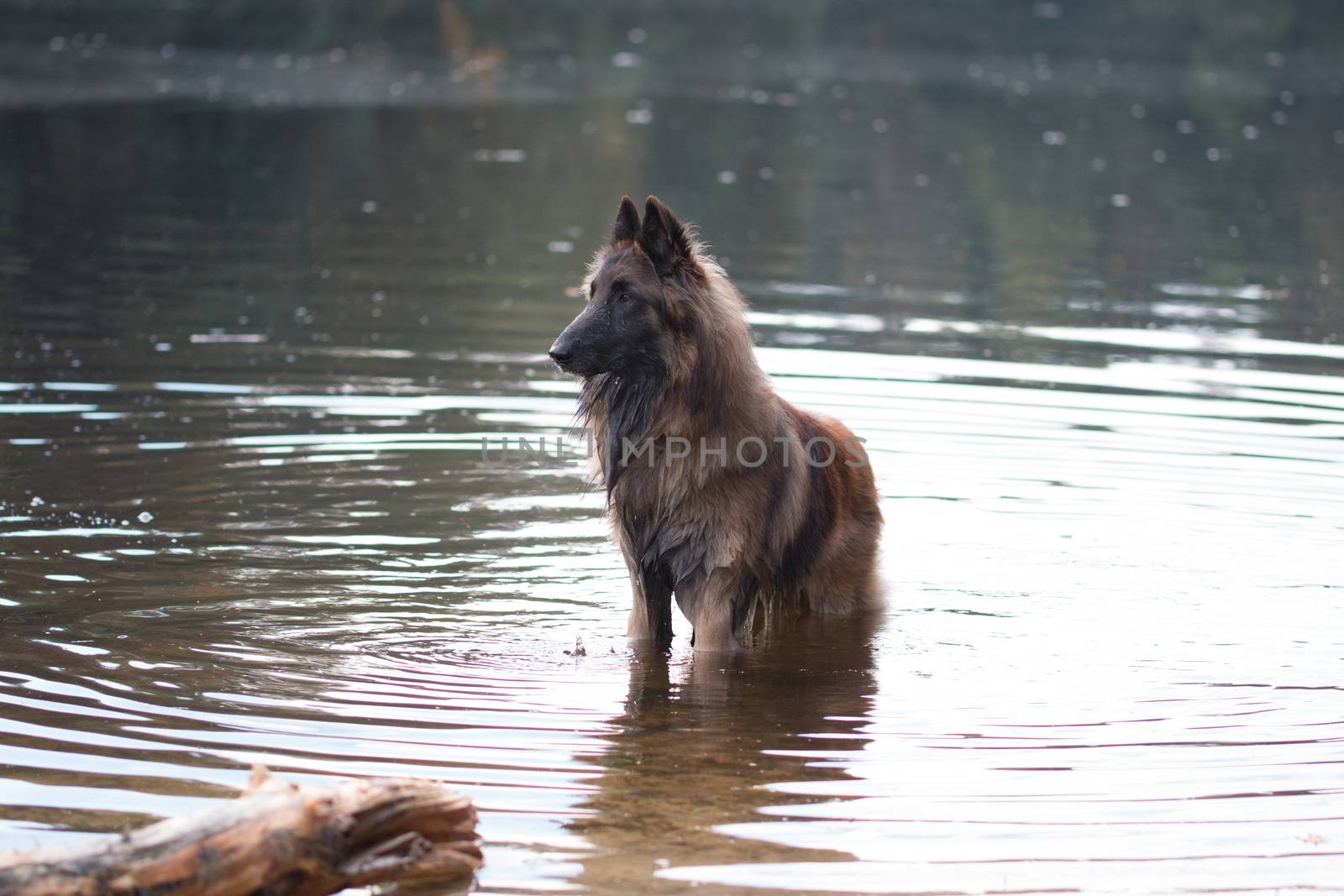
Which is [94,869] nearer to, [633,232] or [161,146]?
[633,232]

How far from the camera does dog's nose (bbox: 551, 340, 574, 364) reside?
20.9ft

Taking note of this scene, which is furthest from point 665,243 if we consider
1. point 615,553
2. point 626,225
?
point 615,553

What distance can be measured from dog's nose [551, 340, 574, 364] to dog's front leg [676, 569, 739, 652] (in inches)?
47.6

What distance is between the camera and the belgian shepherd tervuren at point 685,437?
654 centimetres

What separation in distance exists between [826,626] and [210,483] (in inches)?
153

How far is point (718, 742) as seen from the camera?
19.7 feet

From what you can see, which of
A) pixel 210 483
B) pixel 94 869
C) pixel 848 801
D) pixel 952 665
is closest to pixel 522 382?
pixel 210 483

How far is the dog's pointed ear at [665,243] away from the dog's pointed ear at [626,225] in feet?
0.15

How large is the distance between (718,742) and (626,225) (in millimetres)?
2134

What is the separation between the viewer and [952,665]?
22.8ft

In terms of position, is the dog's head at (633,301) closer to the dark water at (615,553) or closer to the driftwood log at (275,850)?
the dark water at (615,553)

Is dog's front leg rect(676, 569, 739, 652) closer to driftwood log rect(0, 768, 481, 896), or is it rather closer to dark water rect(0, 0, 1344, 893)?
dark water rect(0, 0, 1344, 893)

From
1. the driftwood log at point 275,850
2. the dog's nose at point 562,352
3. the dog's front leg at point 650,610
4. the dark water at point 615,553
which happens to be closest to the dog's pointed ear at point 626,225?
the dog's nose at point 562,352

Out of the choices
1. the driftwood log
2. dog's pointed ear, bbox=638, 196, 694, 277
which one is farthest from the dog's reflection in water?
dog's pointed ear, bbox=638, 196, 694, 277
